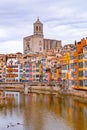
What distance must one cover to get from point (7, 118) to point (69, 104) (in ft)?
67.8

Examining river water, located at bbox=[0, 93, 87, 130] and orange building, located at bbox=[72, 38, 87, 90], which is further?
orange building, located at bbox=[72, 38, 87, 90]

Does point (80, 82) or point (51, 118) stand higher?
point (80, 82)

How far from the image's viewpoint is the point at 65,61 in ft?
368

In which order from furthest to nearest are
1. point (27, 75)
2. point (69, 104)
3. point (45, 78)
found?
point (27, 75), point (45, 78), point (69, 104)

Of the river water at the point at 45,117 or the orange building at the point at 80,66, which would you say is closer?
the river water at the point at 45,117

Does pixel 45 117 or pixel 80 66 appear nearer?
pixel 45 117

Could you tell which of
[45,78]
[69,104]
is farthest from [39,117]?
[45,78]

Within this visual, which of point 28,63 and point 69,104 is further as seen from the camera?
point 28,63

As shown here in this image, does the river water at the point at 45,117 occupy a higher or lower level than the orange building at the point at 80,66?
lower

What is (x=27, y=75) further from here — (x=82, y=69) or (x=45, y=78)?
(x=82, y=69)

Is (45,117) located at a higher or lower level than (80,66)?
lower

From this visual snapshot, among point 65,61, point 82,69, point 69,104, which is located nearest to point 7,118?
point 69,104

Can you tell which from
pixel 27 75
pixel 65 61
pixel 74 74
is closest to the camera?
pixel 74 74

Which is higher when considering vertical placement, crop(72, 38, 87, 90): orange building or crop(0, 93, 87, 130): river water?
crop(72, 38, 87, 90): orange building
